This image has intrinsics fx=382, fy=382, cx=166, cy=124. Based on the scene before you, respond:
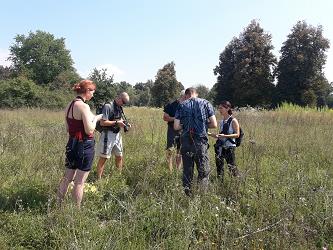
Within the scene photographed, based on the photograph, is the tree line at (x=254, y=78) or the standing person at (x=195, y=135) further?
the tree line at (x=254, y=78)

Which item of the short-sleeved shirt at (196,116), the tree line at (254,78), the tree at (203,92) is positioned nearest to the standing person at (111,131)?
the short-sleeved shirt at (196,116)

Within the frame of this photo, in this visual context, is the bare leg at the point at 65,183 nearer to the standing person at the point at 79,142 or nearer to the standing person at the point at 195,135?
the standing person at the point at 79,142

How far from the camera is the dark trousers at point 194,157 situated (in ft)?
19.2

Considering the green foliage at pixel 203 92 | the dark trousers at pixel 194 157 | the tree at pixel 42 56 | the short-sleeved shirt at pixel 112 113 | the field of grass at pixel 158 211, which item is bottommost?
the field of grass at pixel 158 211

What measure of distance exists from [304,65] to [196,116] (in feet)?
128

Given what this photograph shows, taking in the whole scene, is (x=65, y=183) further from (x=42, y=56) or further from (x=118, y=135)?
(x=42, y=56)

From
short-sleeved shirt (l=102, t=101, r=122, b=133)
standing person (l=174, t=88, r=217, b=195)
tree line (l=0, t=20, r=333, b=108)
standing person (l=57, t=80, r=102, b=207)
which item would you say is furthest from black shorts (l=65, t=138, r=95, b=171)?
tree line (l=0, t=20, r=333, b=108)

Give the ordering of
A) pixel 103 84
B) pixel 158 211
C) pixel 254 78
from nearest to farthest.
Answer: pixel 158 211 → pixel 103 84 → pixel 254 78

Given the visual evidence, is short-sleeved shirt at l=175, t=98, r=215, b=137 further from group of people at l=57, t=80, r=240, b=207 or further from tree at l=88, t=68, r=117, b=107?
tree at l=88, t=68, r=117, b=107

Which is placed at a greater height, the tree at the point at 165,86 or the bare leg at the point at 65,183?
the tree at the point at 165,86

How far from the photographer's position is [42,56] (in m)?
60.5

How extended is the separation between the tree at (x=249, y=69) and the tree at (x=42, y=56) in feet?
90.8

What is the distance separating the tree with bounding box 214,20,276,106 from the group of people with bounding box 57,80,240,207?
123 ft

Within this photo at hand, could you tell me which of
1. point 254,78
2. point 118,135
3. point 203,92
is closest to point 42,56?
point 203,92
